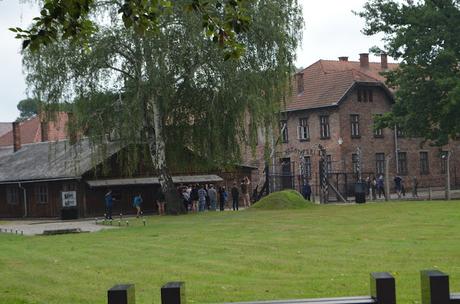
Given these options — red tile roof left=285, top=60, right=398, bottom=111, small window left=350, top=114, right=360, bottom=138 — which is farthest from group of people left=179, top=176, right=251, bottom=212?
small window left=350, top=114, right=360, bottom=138

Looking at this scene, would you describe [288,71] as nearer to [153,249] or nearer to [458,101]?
[458,101]

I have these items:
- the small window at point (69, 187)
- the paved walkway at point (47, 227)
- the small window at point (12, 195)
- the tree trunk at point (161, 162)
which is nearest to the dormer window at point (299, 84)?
the small window at point (69, 187)

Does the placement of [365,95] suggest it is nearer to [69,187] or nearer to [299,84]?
[299,84]

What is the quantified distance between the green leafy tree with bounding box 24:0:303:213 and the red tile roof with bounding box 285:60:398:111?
72.7 feet

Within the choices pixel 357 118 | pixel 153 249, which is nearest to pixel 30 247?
pixel 153 249

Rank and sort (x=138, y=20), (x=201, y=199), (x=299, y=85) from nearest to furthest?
1. (x=138, y=20)
2. (x=201, y=199)
3. (x=299, y=85)

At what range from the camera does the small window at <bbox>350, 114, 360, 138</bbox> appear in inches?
2490

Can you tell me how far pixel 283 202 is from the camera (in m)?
41.4

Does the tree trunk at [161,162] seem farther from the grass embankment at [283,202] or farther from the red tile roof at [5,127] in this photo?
the red tile roof at [5,127]

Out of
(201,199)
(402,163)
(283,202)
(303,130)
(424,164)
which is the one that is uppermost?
(303,130)

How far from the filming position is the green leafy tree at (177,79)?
37375 millimetres

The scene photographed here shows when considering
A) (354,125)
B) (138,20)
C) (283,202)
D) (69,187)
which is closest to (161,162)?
(283,202)

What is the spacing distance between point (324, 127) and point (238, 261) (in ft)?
157

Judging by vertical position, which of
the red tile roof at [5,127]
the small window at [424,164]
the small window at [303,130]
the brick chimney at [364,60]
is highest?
the brick chimney at [364,60]
